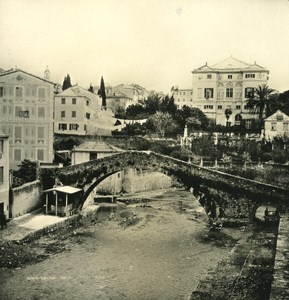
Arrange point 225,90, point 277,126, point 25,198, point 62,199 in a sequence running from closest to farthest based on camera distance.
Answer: point 25,198 < point 62,199 < point 277,126 < point 225,90

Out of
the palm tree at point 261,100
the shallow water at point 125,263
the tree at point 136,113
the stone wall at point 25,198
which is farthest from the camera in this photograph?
the tree at point 136,113

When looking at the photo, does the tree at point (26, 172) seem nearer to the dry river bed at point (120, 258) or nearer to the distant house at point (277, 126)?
the dry river bed at point (120, 258)

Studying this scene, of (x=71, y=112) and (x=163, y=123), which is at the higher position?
(x=71, y=112)

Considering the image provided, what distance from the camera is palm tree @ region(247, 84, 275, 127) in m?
29.6

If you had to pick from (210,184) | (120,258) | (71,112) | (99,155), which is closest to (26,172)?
(99,155)

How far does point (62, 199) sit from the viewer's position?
16.5 meters

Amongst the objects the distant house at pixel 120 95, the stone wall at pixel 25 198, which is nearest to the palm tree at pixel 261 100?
the distant house at pixel 120 95

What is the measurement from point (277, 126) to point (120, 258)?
16.4 meters

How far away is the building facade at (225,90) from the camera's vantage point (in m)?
32.8

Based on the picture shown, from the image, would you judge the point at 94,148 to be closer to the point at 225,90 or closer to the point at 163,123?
the point at 163,123

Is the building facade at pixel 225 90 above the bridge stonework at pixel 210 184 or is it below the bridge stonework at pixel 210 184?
above

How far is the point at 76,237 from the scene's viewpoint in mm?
14477

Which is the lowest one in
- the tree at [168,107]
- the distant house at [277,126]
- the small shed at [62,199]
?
the small shed at [62,199]

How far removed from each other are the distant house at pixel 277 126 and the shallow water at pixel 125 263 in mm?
10485
